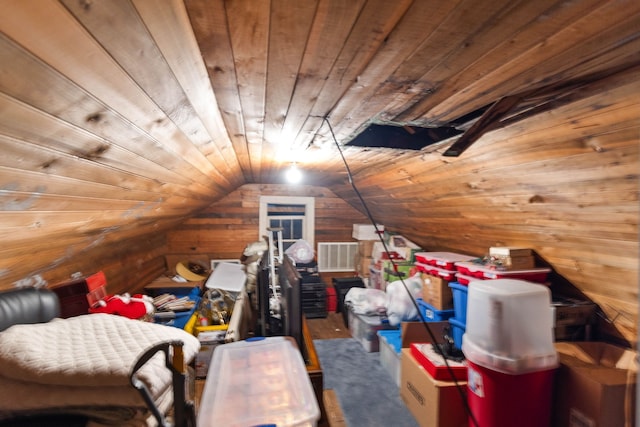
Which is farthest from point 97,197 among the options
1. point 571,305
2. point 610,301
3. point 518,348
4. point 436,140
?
point 610,301

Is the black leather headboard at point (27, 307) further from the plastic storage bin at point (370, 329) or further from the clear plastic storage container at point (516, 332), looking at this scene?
the plastic storage bin at point (370, 329)

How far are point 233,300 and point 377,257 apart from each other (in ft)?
7.39

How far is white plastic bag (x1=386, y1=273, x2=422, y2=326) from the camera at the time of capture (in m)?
3.24

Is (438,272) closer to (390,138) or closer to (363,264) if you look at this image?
(390,138)

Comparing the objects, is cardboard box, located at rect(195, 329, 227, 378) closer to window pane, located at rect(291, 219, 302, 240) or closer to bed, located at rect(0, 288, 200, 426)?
bed, located at rect(0, 288, 200, 426)

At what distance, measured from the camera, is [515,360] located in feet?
5.40

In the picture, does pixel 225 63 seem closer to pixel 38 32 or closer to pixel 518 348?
pixel 38 32

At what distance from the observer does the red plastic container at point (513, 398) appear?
1.67 meters

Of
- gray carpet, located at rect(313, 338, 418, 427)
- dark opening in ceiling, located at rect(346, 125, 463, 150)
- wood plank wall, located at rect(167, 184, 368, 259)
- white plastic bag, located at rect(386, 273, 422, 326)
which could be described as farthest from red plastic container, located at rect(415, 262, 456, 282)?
wood plank wall, located at rect(167, 184, 368, 259)

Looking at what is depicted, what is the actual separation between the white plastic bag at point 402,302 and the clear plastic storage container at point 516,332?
1.45 meters

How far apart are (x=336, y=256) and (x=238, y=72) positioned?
4326mm

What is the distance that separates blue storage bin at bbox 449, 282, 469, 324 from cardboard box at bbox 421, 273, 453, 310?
17 cm

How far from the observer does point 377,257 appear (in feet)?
14.6

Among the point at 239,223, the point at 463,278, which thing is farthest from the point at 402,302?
the point at 239,223
